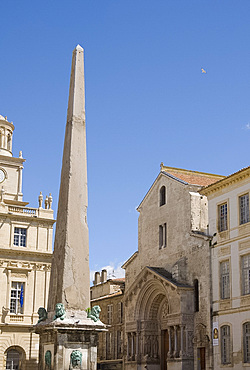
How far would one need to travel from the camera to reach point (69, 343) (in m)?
13.3

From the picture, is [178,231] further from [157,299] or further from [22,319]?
[22,319]

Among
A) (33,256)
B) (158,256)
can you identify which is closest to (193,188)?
(158,256)

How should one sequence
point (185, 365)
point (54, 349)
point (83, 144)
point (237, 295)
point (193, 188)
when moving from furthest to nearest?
point (193, 188), point (185, 365), point (237, 295), point (83, 144), point (54, 349)

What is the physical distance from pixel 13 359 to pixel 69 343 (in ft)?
84.7

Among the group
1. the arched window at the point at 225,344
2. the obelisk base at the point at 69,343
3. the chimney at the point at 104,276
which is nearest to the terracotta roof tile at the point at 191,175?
the arched window at the point at 225,344

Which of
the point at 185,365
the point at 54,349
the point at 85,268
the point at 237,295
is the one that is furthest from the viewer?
the point at 185,365

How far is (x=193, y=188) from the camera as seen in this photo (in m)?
32.6

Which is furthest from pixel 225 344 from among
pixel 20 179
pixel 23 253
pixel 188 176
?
pixel 20 179

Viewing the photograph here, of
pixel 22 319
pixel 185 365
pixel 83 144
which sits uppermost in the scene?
pixel 83 144

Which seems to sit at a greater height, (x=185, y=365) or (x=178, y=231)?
(x=178, y=231)

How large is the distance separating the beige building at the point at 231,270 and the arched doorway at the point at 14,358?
1460 centimetres

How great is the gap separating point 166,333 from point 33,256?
10.4 m

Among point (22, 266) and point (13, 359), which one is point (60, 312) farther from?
point (13, 359)

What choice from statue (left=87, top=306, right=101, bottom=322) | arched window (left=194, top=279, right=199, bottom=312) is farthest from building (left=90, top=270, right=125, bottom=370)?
statue (left=87, top=306, right=101, bottom=322)
